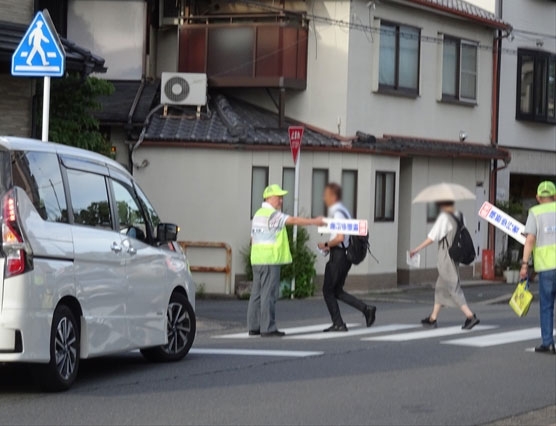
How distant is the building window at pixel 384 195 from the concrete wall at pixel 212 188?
964mm

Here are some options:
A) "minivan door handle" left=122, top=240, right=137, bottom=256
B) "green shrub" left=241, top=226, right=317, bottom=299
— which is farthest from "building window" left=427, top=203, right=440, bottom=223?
"green shrub" left=241, top=226, right=317, bottom=299

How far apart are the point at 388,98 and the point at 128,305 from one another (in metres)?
16.6

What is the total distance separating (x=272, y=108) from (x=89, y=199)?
15778 mm

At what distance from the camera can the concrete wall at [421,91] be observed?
26422mm

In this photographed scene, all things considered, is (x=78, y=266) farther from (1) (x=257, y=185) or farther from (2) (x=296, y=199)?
(1) (x=257, y=185)

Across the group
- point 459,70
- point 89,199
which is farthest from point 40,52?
point 459,70

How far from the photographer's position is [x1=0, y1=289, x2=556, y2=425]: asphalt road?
977 centimetres

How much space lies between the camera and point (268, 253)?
15508 mm

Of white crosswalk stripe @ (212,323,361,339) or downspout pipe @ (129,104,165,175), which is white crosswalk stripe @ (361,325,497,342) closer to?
white crosswalk stripe @ (212,323,361,339)

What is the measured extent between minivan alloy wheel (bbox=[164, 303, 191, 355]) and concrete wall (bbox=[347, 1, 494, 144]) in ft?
44.8

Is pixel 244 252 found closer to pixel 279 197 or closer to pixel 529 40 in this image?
pixel 279 197

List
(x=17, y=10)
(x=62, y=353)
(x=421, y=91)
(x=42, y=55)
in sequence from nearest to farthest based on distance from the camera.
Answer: (x=62, y=353) < (x=42, y=55) < (x=17, y=10) < (x=421, y=91)

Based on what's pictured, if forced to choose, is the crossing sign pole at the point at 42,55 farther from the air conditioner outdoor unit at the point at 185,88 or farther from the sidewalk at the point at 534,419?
the air conditioner outdoor unit at the point at 185,88

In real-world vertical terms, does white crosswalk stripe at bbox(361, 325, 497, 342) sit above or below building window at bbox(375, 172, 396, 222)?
below
